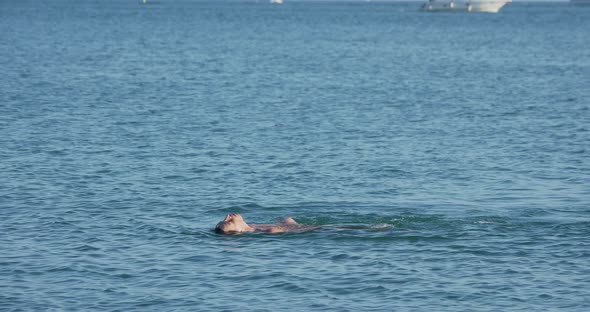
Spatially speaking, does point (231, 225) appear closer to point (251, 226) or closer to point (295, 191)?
point (251, 226)

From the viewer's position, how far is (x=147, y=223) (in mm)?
24734

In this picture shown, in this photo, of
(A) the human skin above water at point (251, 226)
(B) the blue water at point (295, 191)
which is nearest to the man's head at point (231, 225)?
(A) the human skin above water at point (251, 226)

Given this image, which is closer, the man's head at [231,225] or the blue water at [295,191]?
the blue water at [295,191]

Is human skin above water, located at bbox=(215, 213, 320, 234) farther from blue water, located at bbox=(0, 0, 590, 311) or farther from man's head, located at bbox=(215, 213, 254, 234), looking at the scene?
blue water, located at bbox=(0, 0, 590, 311)

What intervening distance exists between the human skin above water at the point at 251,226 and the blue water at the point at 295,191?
1.05 ft

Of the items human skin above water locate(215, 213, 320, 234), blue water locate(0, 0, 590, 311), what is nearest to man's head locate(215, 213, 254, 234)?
human skin above water locate(215, 213, 320, 234)

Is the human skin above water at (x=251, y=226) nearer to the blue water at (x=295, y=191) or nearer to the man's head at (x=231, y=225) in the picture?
the man's head at (x=231, y=225)

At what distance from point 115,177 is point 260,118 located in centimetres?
1461

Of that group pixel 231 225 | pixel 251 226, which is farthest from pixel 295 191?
pixel 231 225

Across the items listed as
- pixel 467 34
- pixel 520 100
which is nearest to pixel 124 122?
pixel 520 100

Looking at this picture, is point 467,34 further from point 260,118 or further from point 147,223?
point 147,223

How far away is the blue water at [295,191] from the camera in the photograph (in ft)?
65.0

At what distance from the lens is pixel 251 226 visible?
23703 millimetres

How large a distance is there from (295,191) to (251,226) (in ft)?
16.5
